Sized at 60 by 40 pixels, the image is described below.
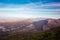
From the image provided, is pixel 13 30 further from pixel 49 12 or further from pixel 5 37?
pixel 49 12

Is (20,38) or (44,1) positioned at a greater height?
(44,1)

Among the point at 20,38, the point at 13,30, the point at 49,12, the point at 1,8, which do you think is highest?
the point at 1,8

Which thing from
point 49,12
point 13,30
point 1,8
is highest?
A: point 1,8

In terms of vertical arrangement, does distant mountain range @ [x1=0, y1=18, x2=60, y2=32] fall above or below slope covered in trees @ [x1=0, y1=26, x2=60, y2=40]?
above

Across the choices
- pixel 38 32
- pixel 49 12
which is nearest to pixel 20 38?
pixel 38 32

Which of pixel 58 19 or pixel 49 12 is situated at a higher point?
pixel 49 12

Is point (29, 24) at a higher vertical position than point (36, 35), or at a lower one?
higher

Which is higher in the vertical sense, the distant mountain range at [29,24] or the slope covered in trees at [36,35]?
the distant mountain range at [29,24]

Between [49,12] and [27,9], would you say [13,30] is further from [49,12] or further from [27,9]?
[49,12]

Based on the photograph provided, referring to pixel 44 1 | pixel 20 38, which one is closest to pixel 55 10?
pixel 44 1
